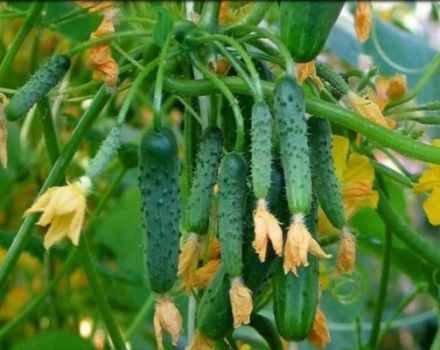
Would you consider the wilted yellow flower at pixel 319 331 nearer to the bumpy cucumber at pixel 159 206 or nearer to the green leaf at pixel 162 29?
the bumpy cucumber at pixel 159 206

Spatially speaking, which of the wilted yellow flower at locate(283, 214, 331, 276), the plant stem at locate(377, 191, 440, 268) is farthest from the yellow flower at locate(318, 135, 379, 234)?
the wilted yellow flower at locate(283, 214, 331, 276)

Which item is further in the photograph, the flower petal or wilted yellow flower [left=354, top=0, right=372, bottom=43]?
the flower petal

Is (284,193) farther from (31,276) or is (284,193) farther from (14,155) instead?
(31,276)

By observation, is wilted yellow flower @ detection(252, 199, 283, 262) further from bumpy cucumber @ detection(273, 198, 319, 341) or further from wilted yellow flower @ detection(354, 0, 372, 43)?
wilted yellow flower @ detection(354, 0, 372, 43)

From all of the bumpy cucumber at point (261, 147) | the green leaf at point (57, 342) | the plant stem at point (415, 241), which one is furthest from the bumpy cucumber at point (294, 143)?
the green leaf at point (57, 342)

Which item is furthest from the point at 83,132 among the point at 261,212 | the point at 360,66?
the point at 360,66
